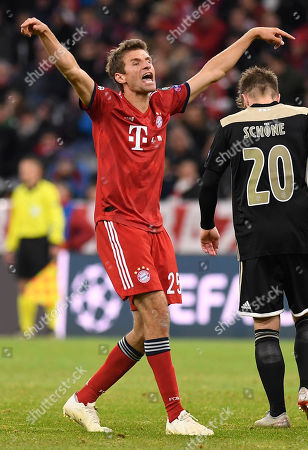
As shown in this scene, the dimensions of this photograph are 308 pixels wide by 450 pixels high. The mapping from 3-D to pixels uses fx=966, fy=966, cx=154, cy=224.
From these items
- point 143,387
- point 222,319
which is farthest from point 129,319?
point 143,387

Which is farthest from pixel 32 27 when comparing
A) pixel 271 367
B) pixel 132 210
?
pixel 271 367

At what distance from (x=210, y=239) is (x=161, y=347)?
3.21 ft

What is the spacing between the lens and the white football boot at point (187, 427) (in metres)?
5.80

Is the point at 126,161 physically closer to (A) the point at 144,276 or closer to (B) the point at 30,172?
(A) the point at 144,276

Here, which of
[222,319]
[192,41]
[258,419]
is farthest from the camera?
[192,41]

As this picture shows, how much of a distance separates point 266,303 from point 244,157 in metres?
0.97

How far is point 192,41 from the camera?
60.4 ft

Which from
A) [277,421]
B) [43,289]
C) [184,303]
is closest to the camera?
[277,421]

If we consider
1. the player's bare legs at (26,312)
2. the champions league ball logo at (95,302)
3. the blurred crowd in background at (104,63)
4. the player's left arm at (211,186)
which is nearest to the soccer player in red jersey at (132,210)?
the player's left arm at (211,186)

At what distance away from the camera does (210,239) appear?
6613 mm

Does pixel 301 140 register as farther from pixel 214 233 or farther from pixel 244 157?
pixel 214 233

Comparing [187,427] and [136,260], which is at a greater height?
[136,260]

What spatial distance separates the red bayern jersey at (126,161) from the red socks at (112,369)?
2.70 ft

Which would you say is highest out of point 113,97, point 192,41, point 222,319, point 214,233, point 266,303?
point 192,41
